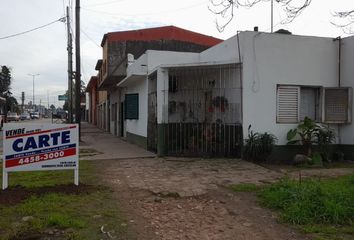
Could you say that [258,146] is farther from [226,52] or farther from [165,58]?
[165,58]

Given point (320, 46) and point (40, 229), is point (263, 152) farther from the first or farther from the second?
point (40, 229)

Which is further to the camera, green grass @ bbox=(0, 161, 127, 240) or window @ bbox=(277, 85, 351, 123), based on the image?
window @ bbox=(277, 85, 351, 123)

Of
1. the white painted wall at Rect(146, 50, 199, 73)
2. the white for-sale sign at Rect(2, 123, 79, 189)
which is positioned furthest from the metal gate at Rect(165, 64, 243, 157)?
the white for-sale sign at Rect(2, 123, 79, 189)

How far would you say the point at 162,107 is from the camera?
1376 centimetres

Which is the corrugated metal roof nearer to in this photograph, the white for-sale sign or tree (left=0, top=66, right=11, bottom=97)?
Answer: the white for-sale sign

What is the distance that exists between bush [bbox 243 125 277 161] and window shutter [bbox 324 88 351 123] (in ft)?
7.78

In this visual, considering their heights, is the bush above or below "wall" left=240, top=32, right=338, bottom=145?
below

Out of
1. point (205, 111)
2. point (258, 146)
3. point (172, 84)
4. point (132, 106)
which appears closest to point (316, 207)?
point (258, 146)

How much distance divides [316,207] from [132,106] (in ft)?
45.1

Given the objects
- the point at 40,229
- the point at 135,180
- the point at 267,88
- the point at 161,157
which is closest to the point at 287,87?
the point at 267,88

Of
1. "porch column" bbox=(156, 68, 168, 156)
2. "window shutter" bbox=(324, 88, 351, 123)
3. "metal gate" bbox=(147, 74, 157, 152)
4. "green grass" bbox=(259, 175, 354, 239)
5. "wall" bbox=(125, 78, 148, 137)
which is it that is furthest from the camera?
"wall" bbox=(125, 78, 148, 137)

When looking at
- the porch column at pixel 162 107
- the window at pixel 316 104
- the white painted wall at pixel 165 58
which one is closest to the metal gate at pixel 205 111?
the porch column at pixel 162 107

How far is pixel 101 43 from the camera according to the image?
32.4 metres

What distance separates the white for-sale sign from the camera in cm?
768
